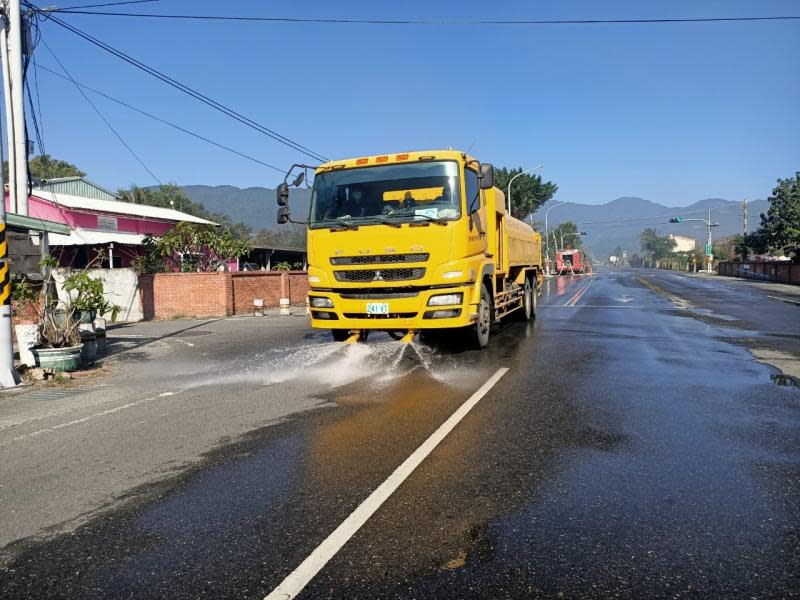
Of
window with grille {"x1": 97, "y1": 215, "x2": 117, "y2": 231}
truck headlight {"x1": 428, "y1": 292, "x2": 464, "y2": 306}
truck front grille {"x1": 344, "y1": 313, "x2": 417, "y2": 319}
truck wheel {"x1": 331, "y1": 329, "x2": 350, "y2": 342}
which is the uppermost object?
window with grille {"x1": 97, "y1": 215, "x2": 117, "y2": 231}

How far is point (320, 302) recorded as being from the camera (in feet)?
29.9

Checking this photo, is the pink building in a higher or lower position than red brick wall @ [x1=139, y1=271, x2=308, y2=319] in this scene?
higher

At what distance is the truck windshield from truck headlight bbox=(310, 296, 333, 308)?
1161 millimetres

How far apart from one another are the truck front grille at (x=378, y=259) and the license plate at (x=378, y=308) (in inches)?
24.0

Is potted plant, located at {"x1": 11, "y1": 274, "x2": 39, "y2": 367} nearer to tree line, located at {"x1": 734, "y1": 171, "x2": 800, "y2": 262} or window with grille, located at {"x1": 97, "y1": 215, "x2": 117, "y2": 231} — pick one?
window with grille, located at {"x1": 97, "y1": 215, "x2": 117, "y2": 231}

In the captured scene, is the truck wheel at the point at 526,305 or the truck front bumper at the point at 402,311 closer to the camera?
the truck front bumper at the point at 402,311

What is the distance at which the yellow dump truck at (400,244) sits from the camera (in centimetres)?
846

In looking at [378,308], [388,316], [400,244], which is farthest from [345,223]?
[388,316]

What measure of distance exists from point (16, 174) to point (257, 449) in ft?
37.9

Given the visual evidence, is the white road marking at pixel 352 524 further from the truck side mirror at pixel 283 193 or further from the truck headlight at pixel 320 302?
the truck side mirror at pixel 283 193

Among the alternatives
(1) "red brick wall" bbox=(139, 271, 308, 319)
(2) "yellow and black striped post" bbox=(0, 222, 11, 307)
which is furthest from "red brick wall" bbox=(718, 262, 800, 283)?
(2) "yellow and black striped post" bbox=(0, 222, 11, 307)

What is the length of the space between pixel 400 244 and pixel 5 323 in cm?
582

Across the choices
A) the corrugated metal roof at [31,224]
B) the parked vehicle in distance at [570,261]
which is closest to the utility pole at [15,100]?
the corrugated metal roof at [31,224]

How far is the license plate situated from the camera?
338 inches
